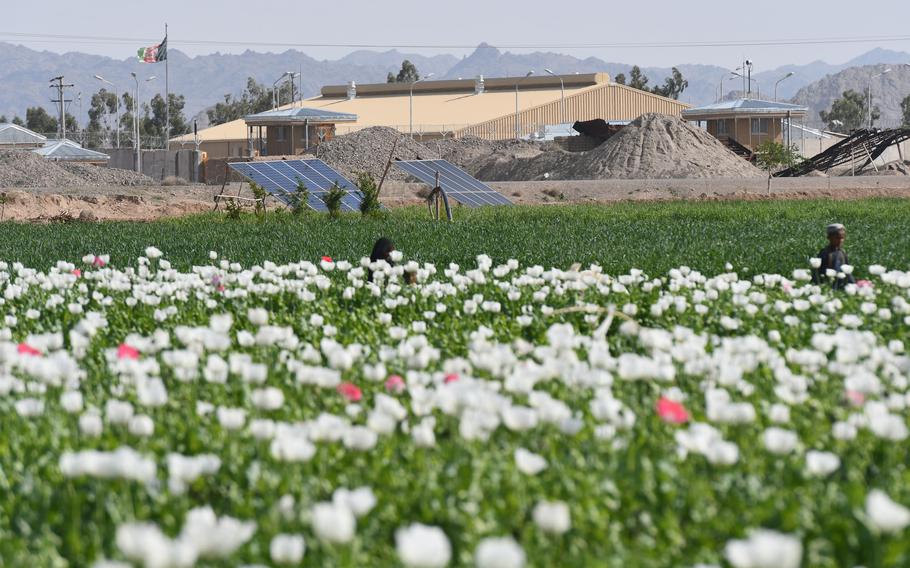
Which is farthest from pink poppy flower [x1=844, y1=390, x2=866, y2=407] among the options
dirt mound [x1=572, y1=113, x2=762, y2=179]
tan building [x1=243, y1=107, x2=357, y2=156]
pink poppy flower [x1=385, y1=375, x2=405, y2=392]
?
tan building [x1=243, y1=107, x2=357, y2=156]

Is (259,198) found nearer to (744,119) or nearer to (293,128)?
(293,128)

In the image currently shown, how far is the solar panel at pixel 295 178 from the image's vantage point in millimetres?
34688

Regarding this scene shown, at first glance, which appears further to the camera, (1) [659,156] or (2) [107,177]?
(2) [107,177]

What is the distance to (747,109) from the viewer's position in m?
83.1

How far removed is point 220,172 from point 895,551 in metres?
71.2

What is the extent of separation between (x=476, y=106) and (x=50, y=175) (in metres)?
48.6

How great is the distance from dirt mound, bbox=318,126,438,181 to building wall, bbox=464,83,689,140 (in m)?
20.5

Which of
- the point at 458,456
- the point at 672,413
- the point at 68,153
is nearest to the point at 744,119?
the point at 68,153

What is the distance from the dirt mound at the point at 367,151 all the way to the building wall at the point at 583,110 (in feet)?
67.2

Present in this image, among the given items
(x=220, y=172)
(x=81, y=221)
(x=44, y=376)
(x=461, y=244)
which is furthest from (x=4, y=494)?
(x=220, y=172)

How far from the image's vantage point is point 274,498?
444 cm

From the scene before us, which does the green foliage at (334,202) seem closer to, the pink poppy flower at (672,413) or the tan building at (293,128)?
the pink poppy flower at (672,413)

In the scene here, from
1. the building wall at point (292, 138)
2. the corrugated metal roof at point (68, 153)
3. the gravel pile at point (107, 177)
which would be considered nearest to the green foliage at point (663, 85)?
the building wall at point (292, 138)

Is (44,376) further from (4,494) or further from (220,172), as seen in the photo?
(220,172)
